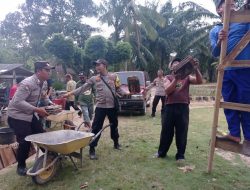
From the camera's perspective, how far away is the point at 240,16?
388 cm

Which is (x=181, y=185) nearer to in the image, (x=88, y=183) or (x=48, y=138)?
(x=88, y=183)

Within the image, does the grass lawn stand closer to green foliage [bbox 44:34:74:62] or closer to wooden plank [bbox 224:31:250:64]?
wooden plank [bbox 224:31:250:64]

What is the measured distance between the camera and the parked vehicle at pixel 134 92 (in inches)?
508

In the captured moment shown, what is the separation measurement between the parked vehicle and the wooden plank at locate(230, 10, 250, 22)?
8.23 metres

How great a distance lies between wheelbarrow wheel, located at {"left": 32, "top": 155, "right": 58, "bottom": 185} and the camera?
15.8 ft

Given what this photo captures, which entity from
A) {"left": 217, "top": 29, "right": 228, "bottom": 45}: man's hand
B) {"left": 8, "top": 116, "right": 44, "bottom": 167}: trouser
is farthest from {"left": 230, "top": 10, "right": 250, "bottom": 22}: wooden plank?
{"left": 8, "top": 116, "right": 44, "bottom": 167}: trouser

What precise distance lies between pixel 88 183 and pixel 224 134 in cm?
220

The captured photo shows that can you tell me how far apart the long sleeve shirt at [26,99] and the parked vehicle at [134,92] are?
7082 millimetres

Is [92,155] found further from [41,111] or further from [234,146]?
[234,146]

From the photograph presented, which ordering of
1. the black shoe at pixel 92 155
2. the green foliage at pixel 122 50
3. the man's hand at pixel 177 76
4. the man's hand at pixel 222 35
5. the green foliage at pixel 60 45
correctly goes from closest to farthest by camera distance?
the man's hand at pixel 222 35, the man's hand at pixel 177 76, the black shoe at pixel 92 155, the green foliage at pixel 60 45, the green foliage at pixel 122 50

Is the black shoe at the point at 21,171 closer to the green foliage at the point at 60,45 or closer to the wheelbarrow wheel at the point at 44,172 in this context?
the wheelbarrow wheel at the point at 44,172

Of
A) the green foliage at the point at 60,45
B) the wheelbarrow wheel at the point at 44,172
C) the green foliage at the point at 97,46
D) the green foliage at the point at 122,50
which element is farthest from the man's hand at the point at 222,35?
the green foliage at the point at 122,50

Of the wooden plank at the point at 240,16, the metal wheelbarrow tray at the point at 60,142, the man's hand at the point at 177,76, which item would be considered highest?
the wooden plank at the point at 240,16

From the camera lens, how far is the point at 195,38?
3089 cm
